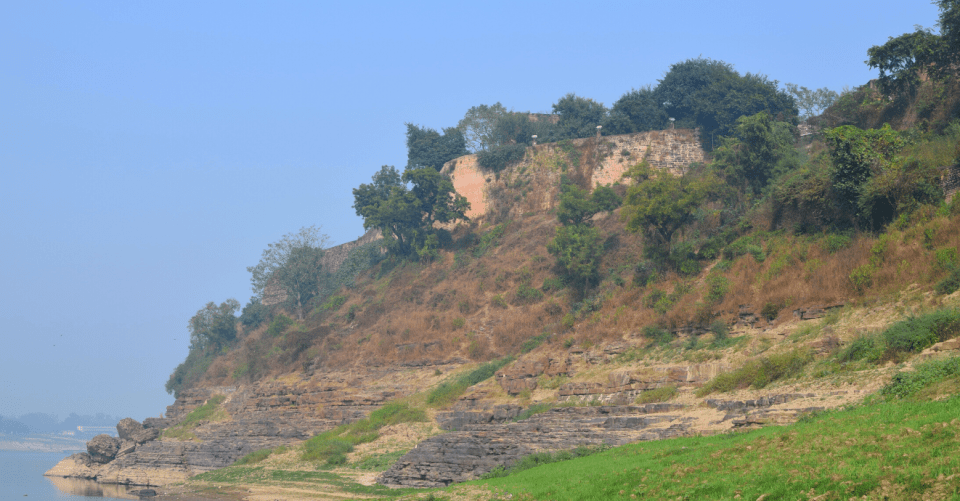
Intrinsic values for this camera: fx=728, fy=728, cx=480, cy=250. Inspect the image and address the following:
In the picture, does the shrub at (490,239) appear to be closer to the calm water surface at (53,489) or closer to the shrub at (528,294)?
the shrub at (528,294)

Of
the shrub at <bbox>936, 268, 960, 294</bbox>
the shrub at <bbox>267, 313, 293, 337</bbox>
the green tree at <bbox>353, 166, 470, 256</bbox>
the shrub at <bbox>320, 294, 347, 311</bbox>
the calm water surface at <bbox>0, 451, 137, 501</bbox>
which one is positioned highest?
the green tree at <bbox>353, 166, 470, 256</bbox>

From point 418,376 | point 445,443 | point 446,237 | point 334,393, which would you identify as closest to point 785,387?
point 445,443

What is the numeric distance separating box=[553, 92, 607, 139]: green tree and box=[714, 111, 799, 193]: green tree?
1883 centimetres

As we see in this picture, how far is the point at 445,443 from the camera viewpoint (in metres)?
22.1

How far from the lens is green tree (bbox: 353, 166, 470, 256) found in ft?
165

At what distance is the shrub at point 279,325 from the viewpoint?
5212 cm

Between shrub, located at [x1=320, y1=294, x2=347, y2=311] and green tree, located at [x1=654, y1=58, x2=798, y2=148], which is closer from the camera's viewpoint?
green tree, located at [x1=654, y1=58, x2=798, y2=148]

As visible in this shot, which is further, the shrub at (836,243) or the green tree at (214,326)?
the green tree at (214,326)

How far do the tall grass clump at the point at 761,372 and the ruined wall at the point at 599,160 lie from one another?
28.3m

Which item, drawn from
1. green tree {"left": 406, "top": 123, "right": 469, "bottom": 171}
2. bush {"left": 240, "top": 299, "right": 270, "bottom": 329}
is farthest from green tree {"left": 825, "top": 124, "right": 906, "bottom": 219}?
bush {"left": 240, "top": 299, "right": 270, "bottom": 329}

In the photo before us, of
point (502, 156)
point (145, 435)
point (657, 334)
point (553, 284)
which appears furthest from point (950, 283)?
point (145, 435)

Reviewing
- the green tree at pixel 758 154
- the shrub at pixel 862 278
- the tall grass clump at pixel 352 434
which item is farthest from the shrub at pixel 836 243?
the tall grass clump at pixel 352 434

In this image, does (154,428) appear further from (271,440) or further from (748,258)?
(748,258)

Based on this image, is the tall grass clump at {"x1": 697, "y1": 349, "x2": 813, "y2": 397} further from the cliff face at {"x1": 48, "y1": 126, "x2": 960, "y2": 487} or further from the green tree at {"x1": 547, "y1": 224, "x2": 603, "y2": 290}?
the green tree at {"x1": 547, "y1": 224, "x2": 603, "y2": 290}
